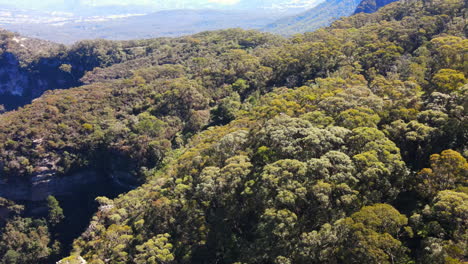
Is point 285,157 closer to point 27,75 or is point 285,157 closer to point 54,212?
point 54,212

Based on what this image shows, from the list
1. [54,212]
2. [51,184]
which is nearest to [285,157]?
[54,212]

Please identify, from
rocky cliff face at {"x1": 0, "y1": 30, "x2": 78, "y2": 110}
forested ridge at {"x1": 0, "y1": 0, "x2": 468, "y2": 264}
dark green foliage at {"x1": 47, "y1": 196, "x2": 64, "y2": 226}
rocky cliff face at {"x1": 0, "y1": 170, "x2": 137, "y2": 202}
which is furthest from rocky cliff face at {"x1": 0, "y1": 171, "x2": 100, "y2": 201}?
rocky cliff face at {"x1": 0, "y1": 30, "x2": 78, "y2": 110}

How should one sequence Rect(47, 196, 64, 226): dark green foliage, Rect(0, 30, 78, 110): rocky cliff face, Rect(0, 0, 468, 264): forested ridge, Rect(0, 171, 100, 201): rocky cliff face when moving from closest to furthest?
Rect(0, 0, 468, 264): forested ridge < Rect(47, 196, 64, 226): dark green foliage < Rect(0, 171, 100, 201): rocky cliff face < Rect(0, 30, 78, 110): rocky cliff face

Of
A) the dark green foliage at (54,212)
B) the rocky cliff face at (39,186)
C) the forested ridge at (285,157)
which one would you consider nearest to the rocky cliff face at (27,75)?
the forested ridge at (285,157)

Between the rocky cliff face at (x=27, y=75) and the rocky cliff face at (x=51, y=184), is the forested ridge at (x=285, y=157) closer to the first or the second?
the rocky cliff face at (x=51, y=184)

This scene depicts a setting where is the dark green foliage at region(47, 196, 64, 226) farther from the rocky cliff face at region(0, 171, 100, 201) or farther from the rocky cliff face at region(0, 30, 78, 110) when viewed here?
the rocky cliff face at region(0, 30, 78, 110)

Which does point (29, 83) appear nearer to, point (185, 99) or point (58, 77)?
point (58, 77)

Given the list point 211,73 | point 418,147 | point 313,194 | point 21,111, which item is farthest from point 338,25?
point 21,111

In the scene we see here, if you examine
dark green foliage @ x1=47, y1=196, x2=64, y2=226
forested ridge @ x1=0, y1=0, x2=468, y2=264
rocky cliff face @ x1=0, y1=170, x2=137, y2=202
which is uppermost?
forested ridge @ x1=0, y1=0, x2=468, y2=264
